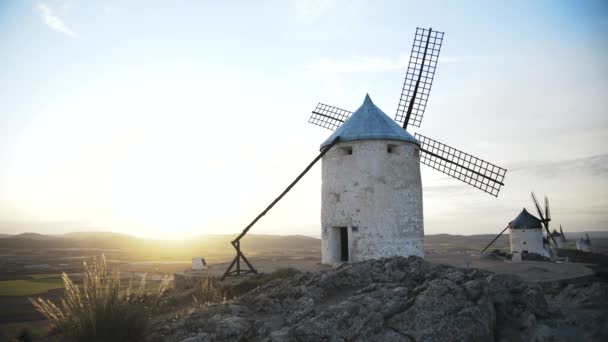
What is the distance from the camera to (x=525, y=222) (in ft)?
91.2

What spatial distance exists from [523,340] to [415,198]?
8.95 meters

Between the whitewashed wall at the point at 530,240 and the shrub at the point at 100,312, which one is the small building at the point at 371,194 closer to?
the shrub at the point at 100,312

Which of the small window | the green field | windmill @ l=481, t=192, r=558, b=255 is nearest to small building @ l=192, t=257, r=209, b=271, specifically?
the small window

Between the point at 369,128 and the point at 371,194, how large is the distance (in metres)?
2.39

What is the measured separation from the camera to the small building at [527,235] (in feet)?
90.3

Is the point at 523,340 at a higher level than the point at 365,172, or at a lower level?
lower

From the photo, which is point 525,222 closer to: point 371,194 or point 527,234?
point 527,234

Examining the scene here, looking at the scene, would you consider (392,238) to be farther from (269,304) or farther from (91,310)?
(91,310)

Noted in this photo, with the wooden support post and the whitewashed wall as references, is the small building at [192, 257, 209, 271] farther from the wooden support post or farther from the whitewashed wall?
the whitewashed wall

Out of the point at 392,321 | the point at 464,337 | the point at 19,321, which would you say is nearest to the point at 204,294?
the point at 392,321

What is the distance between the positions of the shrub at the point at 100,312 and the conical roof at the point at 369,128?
993 cm

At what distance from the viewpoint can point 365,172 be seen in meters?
13.6

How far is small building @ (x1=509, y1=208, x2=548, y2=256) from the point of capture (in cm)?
2752

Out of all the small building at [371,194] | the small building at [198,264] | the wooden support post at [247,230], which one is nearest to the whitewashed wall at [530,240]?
the small building at [371,194]
